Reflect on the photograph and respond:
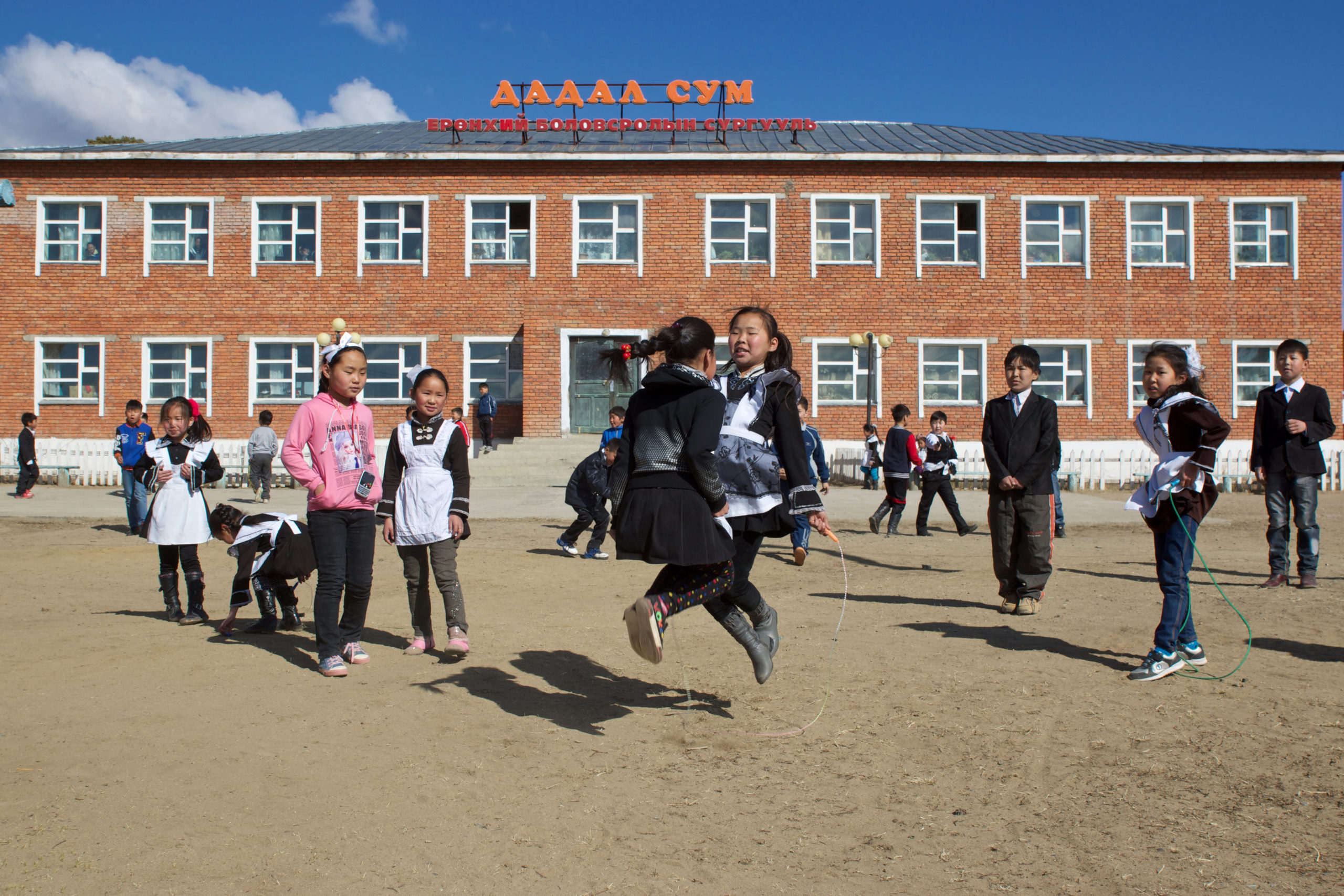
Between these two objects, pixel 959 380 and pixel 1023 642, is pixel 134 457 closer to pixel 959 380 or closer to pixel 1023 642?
pixel 1023 642

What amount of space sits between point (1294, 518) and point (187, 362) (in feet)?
83.6

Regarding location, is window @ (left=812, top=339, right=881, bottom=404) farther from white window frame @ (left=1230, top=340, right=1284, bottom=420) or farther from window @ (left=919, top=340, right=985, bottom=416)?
white window frame @ (left=1230, top=340, right=1284, bottom=420)

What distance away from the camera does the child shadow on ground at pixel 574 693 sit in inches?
195

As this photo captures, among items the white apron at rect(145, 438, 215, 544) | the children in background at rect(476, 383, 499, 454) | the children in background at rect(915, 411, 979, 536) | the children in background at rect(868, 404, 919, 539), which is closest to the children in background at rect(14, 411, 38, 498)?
the children in background at rect(476, 383, 499, 454)

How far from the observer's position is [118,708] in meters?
4.86

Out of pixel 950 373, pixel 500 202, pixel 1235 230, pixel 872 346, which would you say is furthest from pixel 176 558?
pixel 1235 230

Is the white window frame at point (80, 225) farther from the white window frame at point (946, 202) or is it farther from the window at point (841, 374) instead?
the white window frame at point (946, 202)

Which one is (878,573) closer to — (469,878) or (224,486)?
(469,878)

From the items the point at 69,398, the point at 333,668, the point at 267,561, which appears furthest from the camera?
the point at 69,398

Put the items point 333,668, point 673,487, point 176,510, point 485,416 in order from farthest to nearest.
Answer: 1. point 485,416
2. point 176,510
3. point 333,668
4. point 673,487

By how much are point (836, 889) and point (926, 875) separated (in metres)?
0.32

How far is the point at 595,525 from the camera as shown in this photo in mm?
11203

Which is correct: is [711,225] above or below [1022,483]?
above

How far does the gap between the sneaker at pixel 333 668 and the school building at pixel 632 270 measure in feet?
66.5
